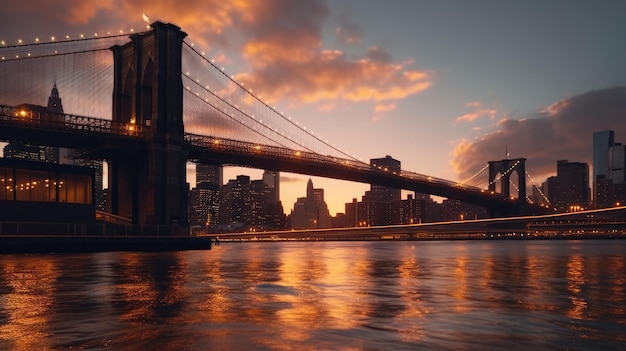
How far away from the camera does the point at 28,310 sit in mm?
13797

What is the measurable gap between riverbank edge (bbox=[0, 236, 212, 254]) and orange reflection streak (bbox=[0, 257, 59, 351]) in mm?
24288

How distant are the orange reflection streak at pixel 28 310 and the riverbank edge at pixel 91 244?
24.3 metres

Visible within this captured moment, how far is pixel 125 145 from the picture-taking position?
63.3 m

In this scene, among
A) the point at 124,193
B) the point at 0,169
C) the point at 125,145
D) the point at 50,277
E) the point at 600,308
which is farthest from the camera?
the point at 124,193

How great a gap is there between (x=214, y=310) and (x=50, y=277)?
1278 centimetres

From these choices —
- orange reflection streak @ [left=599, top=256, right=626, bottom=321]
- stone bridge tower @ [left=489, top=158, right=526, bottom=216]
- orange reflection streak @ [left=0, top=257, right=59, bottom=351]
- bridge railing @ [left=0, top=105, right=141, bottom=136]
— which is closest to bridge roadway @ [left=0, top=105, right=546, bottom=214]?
bridge railing @ [left=0, top=105, right=141, bottom=136]

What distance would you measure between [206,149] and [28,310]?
59.5m

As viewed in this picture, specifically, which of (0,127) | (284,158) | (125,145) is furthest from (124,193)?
(284,158)

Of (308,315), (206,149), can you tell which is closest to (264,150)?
(206,149)

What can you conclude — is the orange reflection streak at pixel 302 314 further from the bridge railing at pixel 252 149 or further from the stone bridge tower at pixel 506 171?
the stone bridge tower at pixel 506 171

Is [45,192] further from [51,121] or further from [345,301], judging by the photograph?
[345,301]

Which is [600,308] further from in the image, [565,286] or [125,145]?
[125,145]

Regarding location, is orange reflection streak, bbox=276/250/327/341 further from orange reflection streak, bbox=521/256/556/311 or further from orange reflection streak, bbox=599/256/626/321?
orange reflection streak, bbox=599/256/626/321

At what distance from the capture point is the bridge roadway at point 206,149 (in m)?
58.5
